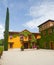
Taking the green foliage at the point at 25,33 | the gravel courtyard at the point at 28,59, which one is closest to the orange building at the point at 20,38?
the green foliage at the point at 25,33

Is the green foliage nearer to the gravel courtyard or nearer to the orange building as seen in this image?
the orange building

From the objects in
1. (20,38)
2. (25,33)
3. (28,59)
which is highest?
(25,33)

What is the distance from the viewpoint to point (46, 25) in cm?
5250

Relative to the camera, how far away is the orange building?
49.4 m

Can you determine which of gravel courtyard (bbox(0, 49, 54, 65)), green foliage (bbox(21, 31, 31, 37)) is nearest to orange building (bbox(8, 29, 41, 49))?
green foliage (bbox(21, 31, 31, 37))

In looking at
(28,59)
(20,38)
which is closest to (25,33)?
(20,38)

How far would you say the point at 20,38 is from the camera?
50.4m

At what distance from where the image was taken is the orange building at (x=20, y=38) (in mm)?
49438

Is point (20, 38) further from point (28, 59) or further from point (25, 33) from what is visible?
point (28, 59)

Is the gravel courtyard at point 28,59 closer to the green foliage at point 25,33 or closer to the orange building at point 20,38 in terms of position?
the orange building at point 20,38

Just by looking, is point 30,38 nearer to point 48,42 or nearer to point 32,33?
point 32,33

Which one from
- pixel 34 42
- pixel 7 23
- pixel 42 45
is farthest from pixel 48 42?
pixel 7 23

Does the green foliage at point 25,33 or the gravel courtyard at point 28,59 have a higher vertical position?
the green foliage at point 25,33

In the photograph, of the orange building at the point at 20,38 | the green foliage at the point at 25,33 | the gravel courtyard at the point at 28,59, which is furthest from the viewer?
the green foliage at the point at 25,33
